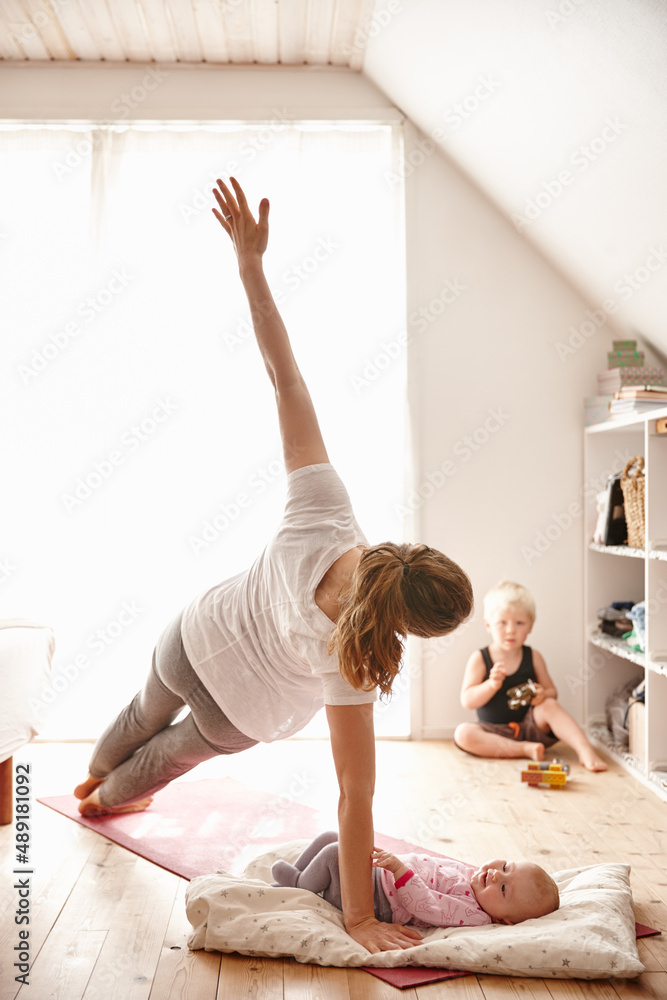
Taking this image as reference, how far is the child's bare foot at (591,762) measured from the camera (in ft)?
9.86

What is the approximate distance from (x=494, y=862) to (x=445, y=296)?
7.67ft

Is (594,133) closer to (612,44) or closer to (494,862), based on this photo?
(612,44)

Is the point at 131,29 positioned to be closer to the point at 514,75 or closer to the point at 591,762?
the point at 514,75

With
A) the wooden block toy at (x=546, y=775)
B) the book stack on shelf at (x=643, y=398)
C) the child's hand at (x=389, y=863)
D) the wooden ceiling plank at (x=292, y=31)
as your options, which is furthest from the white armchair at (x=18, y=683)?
the wooden ceiling plank at (x=292, y=31)

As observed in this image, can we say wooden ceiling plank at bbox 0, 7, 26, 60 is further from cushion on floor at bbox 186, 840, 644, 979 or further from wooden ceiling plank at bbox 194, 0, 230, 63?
cushion on floor at bbox 186, 840, 644, 979

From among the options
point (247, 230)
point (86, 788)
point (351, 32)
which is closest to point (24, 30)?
point (351, 32)

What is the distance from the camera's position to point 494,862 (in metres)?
1.85

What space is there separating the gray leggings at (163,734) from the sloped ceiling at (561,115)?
1.73 m

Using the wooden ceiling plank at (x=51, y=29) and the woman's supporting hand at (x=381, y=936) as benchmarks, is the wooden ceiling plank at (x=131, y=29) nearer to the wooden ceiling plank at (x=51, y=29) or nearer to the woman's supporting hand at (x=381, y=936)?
the wooden ceiling plank at (x=51, y=29)

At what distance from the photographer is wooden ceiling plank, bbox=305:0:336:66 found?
3.12 metres

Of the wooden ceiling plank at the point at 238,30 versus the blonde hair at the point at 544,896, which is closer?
the blonde hair at the point at 544,896

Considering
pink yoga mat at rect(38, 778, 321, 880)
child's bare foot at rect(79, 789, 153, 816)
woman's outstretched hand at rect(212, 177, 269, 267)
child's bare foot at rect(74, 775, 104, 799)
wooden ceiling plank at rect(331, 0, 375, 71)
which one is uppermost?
wooden ceiling plank at rect(331, 0, 375, 71)

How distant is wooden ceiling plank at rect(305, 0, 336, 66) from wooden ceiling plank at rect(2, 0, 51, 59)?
1.00m

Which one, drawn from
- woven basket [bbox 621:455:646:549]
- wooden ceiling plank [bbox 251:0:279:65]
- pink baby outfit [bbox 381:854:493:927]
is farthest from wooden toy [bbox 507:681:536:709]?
wooden ceiling plank [bbox 251:0:279:65]
